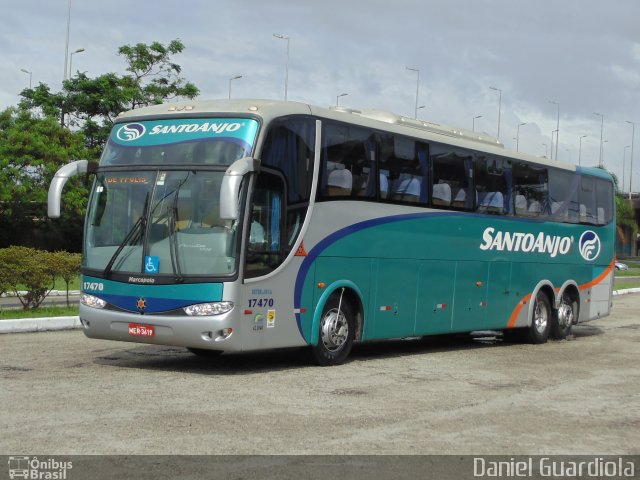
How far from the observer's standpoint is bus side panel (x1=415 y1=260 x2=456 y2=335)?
1548 cm

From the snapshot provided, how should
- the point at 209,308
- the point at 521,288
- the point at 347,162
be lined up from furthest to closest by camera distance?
1. the point at 521,288
2. the point at 347,162
3. the point at 209,308

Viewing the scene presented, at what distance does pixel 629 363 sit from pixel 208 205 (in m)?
7.17

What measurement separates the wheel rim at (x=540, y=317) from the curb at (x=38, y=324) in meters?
8.63

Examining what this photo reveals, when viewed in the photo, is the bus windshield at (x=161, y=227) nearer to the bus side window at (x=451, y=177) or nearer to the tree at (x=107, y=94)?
the bus side window at (x=451, y=177)

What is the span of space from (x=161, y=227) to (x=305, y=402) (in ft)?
10.5

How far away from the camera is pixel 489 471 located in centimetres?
714

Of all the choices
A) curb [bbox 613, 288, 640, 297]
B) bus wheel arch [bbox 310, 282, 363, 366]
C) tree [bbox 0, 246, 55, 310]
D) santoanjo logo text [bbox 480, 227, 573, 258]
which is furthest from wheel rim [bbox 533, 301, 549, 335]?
curb [bbox 613, 288, 640, 297]

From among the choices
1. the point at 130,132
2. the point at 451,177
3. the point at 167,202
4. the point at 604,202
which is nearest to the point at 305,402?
the point at 167,202

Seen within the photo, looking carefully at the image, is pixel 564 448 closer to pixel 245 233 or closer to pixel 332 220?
pixel 245 233

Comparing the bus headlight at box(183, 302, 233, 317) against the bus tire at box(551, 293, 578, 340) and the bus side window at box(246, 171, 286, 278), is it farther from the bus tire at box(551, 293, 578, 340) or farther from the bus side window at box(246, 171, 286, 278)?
the bus tire at box(551, 293, 578, 340)

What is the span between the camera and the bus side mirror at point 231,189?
35.2ft

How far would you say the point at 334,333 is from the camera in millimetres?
13508

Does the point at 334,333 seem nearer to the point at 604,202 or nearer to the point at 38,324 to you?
the point at 38,324

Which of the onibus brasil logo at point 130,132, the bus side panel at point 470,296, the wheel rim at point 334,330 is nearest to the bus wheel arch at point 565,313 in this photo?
the bus side panel at point 470,296
